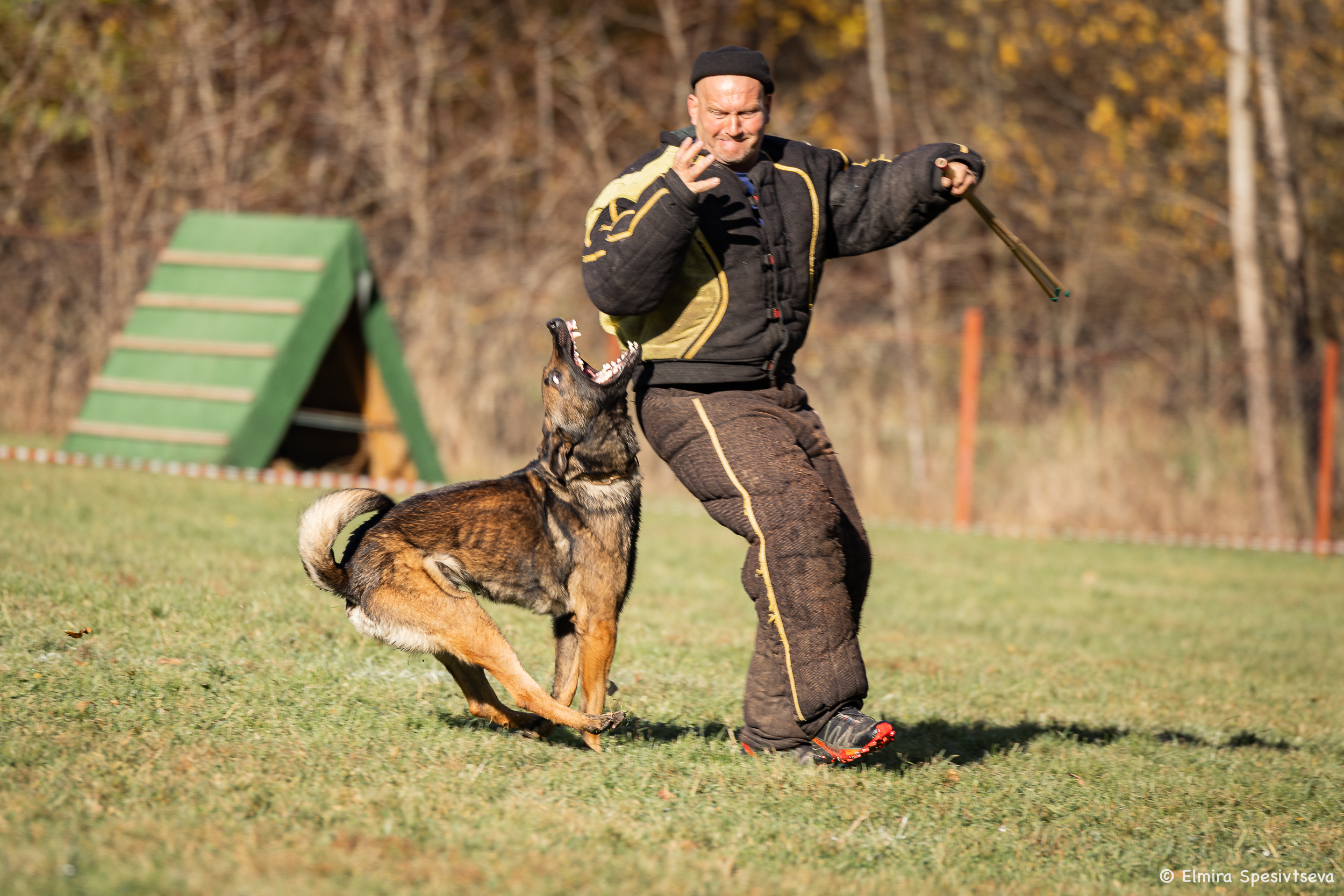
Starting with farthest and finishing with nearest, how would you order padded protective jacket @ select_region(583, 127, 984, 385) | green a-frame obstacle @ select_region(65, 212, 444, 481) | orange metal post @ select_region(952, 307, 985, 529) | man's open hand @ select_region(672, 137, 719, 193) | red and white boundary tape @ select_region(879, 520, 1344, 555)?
red and white boundary tape @ select_region(879, 520, 1344, 555)
orange metal post @ select_region(952, 307, 985, 529)
green a-frame obstacle @ select_region(65, 212, 444, 481)
padded protective jacket @ select_region(583, 127, 984, 385)
man's open hand @ select_region(672, 137, 719, 193)

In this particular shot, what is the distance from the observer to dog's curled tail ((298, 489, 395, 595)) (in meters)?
3.84

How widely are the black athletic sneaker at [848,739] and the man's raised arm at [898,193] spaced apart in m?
1.58

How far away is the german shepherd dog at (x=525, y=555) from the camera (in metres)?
3.84

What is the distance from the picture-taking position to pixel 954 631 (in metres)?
7.59

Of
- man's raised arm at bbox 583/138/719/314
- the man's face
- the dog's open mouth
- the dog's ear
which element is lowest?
the dog's ear

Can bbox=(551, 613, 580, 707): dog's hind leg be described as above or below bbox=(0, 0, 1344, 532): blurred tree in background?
below

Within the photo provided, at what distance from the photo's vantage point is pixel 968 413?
12.9 meters

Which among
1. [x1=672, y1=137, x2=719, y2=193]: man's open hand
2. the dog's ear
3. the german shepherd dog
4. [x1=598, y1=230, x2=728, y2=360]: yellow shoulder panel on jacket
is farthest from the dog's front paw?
[x1=672, y1=137, x2=719, y2=193]: man's open hand

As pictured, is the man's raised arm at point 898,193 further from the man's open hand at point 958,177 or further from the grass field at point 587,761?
the grass field at point 587,761

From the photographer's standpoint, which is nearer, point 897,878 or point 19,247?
point 897,878

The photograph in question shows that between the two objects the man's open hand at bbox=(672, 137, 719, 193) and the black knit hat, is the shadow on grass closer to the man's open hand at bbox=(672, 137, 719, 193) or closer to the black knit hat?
the man's open hand at bbox=(672, 137, 719, 193)

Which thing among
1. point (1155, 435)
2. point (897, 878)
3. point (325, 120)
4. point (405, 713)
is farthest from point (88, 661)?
point (325, 120)

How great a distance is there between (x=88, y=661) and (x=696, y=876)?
2494mm

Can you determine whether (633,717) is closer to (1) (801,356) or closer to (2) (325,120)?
(1) (801,356)
